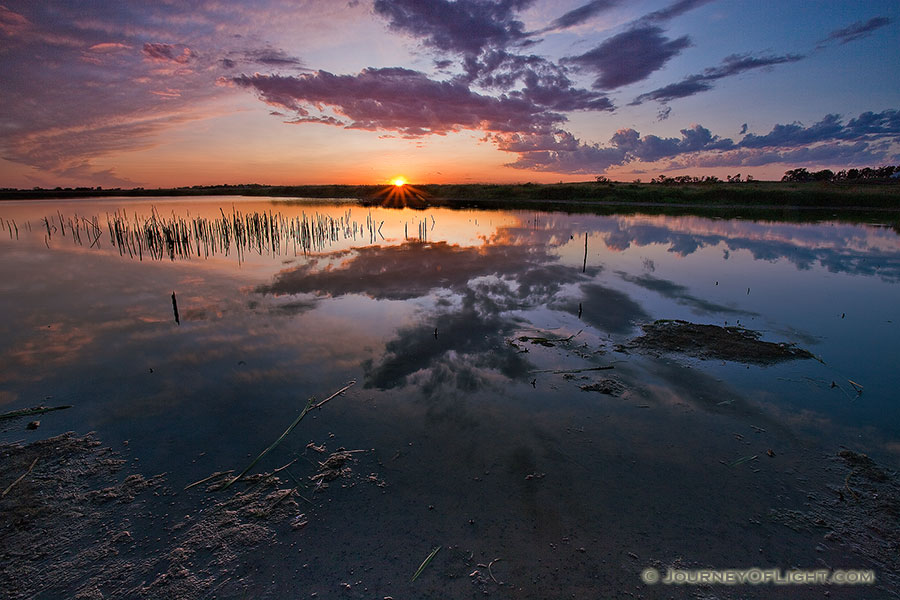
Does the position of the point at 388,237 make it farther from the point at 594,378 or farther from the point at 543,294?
the point at 594,378

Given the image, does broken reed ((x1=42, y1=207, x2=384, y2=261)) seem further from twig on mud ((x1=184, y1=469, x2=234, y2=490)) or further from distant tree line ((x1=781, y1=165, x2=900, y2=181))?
distant tree line ((x1=781, y1=165, x2=900, y2=181))

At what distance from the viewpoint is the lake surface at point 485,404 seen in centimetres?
358

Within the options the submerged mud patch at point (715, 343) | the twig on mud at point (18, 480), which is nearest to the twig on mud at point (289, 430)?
the twig on mud at point (18, 480)

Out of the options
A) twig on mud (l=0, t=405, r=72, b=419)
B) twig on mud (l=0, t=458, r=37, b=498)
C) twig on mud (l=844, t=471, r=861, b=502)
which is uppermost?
twig on mud (l=0, t=405, r=72, b=419)

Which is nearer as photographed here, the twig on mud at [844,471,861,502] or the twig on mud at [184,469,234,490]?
the twig on mud at [844,471,861,502]

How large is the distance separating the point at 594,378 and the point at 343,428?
4042 millimetres

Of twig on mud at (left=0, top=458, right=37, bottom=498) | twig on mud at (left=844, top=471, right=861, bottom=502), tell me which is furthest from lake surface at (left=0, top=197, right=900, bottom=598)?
twig on mud at (left=0, top=458, right=37, bottom=498)

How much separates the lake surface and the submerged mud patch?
1.36 feet

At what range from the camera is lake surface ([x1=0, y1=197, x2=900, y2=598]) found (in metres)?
3.58

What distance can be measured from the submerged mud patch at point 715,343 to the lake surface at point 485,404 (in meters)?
0.41

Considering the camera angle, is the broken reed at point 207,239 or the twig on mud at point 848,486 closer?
the twig on mud at point 848,486

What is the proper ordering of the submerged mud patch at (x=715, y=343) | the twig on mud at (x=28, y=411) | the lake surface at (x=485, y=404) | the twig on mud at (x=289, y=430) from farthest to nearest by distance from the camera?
the submerged mud patch at (x=715, y=343)
the twig on mud at (x=28, y=411)
the twig on mud at (x=289, y=430)
the lake surface at (x=485, y=404)

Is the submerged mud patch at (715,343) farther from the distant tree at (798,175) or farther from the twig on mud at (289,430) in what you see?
the distant tree at (798,175)

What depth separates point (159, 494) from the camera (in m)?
4.14
